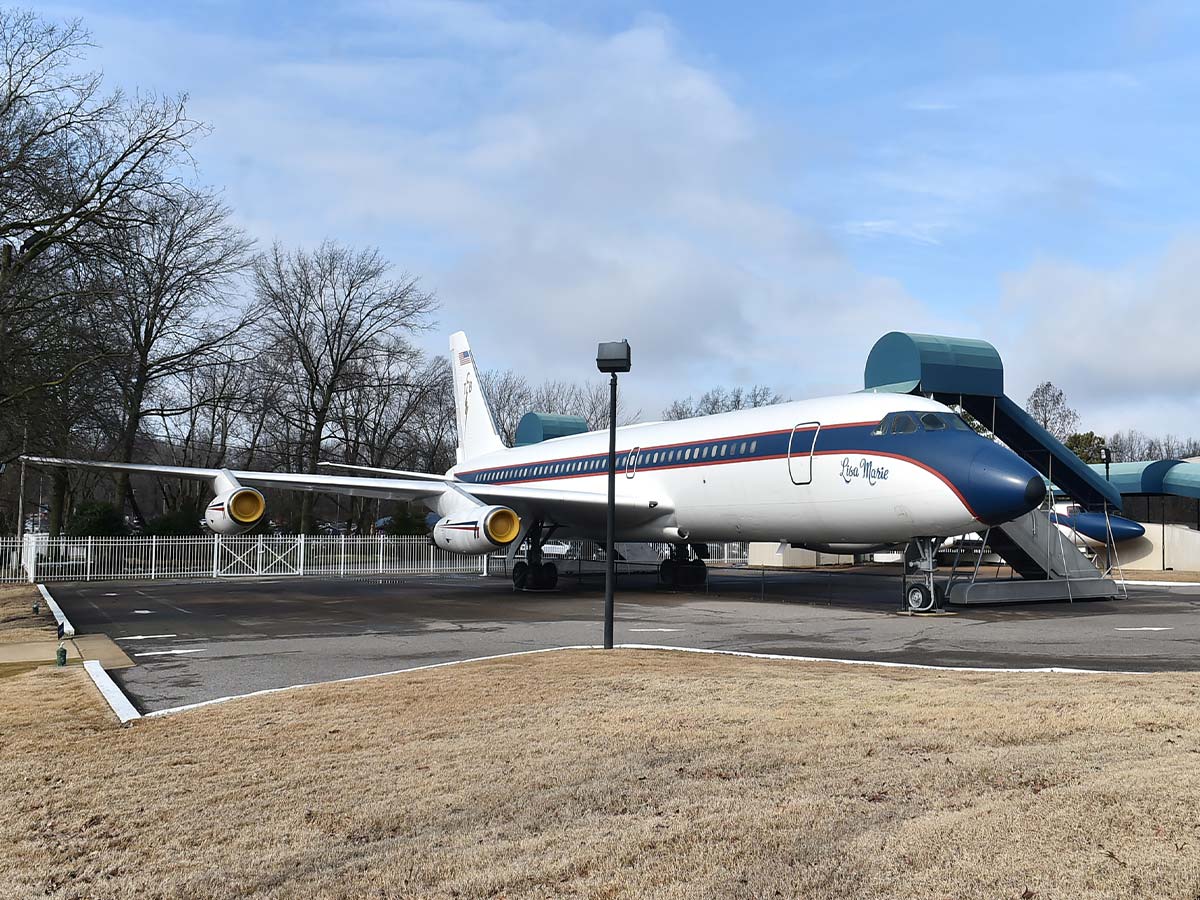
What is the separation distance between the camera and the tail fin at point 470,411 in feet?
110

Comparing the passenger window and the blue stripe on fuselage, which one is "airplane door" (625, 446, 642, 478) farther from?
the passenger window

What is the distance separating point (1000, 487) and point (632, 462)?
952 centimetres

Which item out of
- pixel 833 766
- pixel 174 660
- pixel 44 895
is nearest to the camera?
pixel 44 895

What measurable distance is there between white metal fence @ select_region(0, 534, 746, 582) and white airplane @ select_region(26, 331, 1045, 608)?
563 cm

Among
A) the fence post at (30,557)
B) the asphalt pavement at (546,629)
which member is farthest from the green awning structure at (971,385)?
the fence post at (30,557)

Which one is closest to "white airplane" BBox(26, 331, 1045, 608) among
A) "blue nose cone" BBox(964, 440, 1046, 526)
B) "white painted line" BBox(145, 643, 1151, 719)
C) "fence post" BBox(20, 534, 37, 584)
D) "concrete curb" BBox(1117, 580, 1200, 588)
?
"blue nose cone" BBox(964, 440, 1046, 526)

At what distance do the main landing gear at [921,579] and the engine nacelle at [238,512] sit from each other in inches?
507

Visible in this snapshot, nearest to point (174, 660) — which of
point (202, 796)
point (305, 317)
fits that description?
point (202, 796)

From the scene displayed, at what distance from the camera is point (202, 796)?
218 inches

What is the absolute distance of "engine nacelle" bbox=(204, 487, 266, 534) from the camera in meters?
20.6

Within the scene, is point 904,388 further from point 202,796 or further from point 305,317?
point 305,317

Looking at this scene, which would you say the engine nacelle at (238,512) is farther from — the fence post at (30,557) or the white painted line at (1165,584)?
the white painted line at (1165,584)

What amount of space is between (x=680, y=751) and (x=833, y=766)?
986 mm

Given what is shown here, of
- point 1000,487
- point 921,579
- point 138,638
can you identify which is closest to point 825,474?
point 921,579
